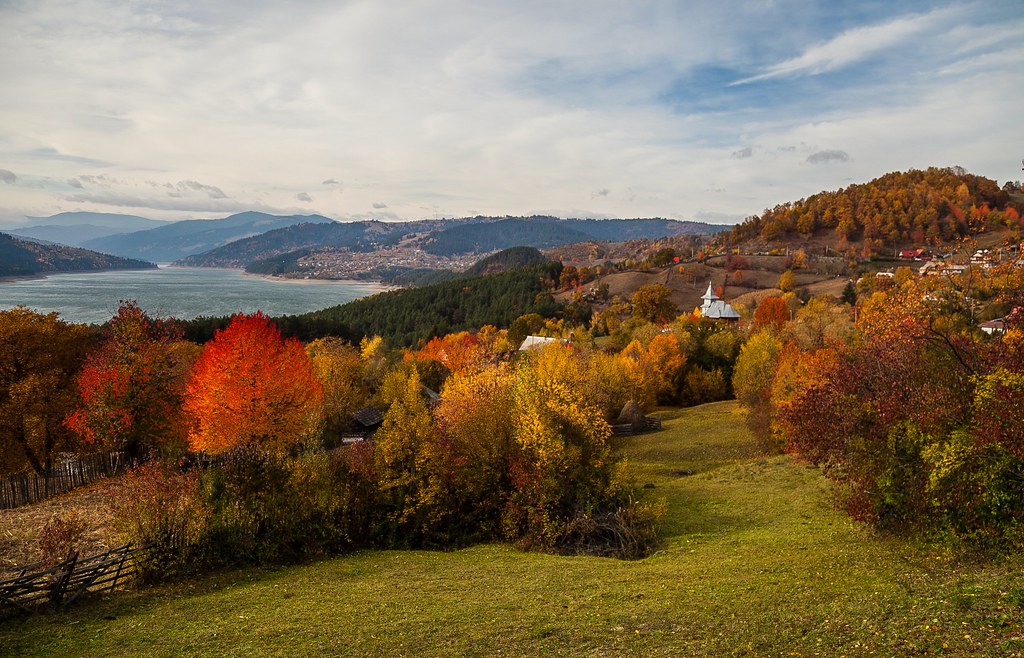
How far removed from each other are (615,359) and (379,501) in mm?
43979

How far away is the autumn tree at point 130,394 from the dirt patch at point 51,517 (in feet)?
9.96

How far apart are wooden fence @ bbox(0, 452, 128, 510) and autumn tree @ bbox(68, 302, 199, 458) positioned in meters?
1.07

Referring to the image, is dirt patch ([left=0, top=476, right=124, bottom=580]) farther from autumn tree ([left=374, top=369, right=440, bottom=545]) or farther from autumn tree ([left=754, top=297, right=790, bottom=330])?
autumn tree ([left=754, top=297, right=790, bottom=330])

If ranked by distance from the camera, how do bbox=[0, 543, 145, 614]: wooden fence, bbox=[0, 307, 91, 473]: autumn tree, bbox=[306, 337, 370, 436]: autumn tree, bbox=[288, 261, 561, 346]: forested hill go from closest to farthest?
bbox=[0, 543, 145, 614]: wooden fence, bbox=[0, 307, 91, 473]: autumn tree, bbox=[306, 337, 370, 436]: autumn tree, bbox=[288, 261, 561, 346]: forested hill

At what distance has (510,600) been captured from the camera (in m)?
18.1

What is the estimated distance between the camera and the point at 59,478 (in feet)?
106

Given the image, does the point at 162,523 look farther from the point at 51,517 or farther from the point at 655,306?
the point at 655,306

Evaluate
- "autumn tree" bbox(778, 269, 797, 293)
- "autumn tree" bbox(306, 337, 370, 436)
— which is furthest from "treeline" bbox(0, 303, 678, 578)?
"autumn tree" bbox(778, 269, 797, 293)

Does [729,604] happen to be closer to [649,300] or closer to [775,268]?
[649,300]

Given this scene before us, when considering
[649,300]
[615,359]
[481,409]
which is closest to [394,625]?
[481,409]

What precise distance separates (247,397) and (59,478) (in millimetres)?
11540

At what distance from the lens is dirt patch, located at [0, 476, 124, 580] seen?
21703mm

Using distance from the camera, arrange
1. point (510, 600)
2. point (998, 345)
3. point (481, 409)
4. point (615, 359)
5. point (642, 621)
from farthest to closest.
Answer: point (615, 359), point (481, 409), point (998, 345), point (510, 600), point (642, 621)

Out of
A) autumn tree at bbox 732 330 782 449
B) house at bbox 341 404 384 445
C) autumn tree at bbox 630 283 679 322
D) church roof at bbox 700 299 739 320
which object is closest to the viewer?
autumn tree at bbox 732 330 782 449
